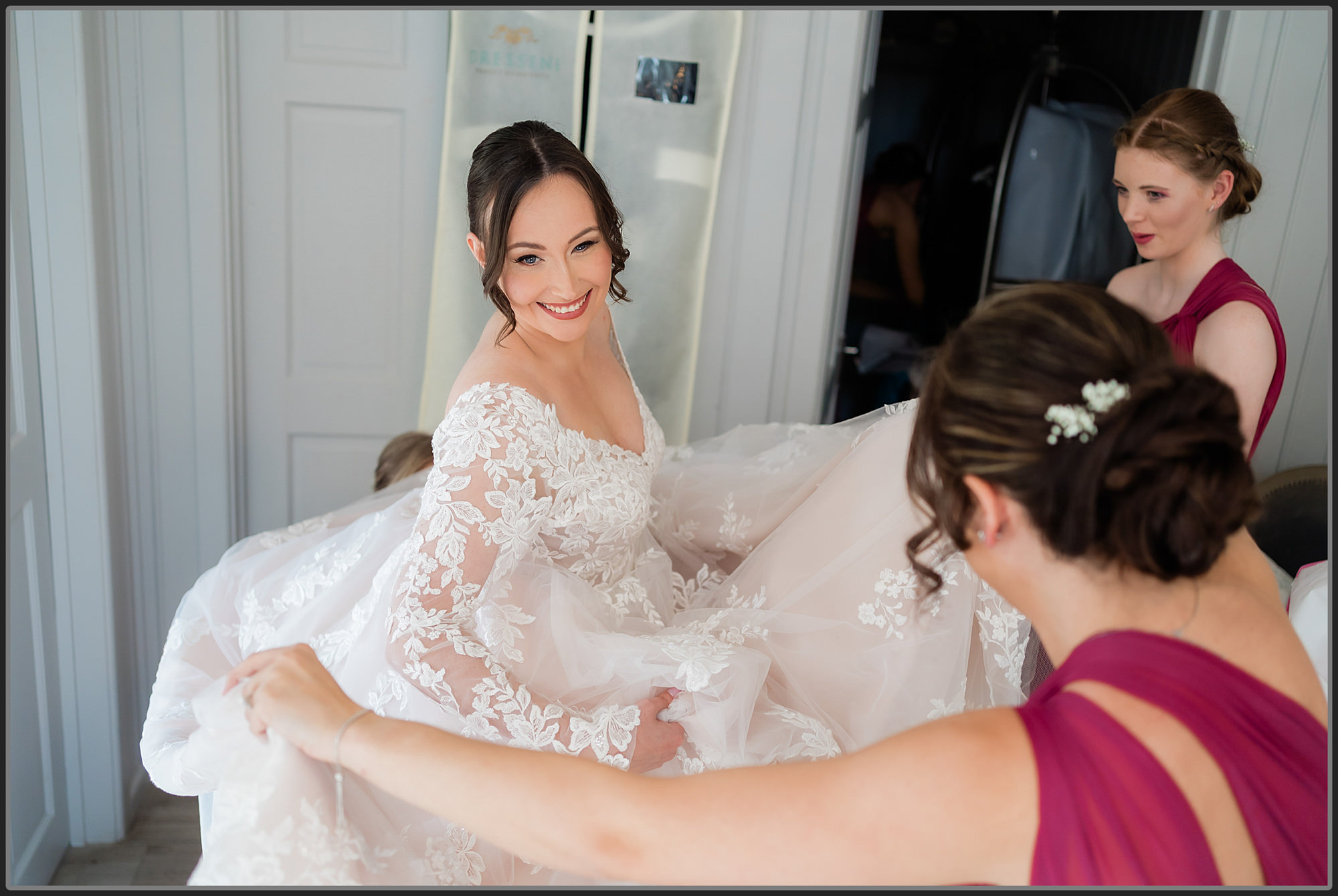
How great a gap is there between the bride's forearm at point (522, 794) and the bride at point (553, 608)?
0.36 feet

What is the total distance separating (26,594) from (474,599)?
4.05 ft

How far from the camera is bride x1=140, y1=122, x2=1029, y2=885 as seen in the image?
1.23 metres

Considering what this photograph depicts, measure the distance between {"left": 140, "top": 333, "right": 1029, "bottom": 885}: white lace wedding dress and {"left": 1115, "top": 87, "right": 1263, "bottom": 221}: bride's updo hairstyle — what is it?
874 mm

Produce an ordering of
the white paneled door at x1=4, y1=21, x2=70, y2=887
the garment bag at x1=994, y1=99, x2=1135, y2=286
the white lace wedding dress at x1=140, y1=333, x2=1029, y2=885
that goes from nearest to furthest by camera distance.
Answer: the white lace wedding dress at x1=140, y1=333, x2=1029, y2=885 < the white paneled door at x1=4, y1=21, x2=70, y2=887 < the garment bag at x1=994, y1=99, x2=1135, y2=286

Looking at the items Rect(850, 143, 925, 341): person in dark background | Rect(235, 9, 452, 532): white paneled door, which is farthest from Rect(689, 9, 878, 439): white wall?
Rect(235, 9, 452, 532): white paneled door

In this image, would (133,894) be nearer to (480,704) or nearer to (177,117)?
(480,704)

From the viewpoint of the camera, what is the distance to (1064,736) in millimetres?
827

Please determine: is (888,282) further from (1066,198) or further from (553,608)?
(553,608)

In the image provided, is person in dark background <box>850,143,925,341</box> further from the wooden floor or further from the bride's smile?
the wooden floor

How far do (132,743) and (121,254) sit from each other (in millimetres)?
1276

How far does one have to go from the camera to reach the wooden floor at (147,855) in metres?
2.19

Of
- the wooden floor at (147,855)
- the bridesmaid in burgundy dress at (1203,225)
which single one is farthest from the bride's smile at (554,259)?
the wooden floor at (147,855)

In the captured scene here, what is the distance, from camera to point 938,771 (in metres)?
0.81

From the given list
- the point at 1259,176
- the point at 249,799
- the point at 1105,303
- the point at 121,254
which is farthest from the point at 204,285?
the point at 1259,176
